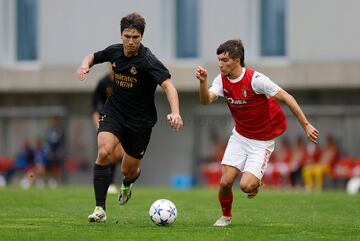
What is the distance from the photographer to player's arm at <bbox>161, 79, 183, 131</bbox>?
11.6m

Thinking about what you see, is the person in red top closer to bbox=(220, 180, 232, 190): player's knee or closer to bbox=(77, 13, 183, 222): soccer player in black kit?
bbox=(220, 180, 232, 190): player's knee

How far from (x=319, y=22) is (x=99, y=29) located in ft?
25.2

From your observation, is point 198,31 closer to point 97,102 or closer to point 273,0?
point 273,0

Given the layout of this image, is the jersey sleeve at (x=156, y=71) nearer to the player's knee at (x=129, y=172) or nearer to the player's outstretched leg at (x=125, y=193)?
the player's knee at (x=129, y=172)

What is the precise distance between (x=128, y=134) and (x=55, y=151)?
22.9 metres

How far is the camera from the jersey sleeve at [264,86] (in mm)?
12273

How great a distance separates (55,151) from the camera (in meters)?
35.8

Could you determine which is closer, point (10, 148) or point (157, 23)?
point (157, 23)

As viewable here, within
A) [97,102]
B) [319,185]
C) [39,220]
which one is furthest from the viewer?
[319,185]

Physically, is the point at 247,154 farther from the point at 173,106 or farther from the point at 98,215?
the point at 98,215

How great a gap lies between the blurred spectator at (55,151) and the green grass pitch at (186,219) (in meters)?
15.9

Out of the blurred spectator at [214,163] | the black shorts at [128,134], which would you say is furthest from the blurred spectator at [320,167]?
the black shorts at [128,134]

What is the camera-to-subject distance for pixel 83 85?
35.7 metres

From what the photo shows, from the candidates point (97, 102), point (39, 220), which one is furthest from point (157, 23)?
point (39, 220)
